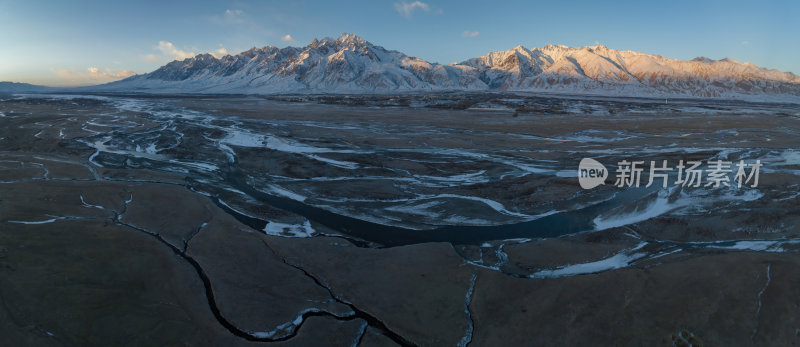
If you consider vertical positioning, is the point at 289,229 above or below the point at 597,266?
above

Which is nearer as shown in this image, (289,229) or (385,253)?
(385,253)

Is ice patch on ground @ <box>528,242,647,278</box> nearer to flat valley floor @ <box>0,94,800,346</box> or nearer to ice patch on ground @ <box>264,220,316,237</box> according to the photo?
flat valley floor @ <box>0,94,800,346</box>

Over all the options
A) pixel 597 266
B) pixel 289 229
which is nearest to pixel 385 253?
pixel 289 229

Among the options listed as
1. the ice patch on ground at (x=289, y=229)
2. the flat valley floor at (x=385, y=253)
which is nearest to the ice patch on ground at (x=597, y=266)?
the flat valley floor at (x=385, y=253)

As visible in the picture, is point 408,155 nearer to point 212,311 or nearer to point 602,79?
point 212,311

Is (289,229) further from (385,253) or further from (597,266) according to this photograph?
(597,266)

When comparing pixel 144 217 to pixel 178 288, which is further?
pixel 144 217

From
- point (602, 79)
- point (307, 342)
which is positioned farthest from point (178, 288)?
point (602, 79)

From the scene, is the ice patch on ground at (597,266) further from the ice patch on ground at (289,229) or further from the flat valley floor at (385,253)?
the ice patch on ground at (289,229)
